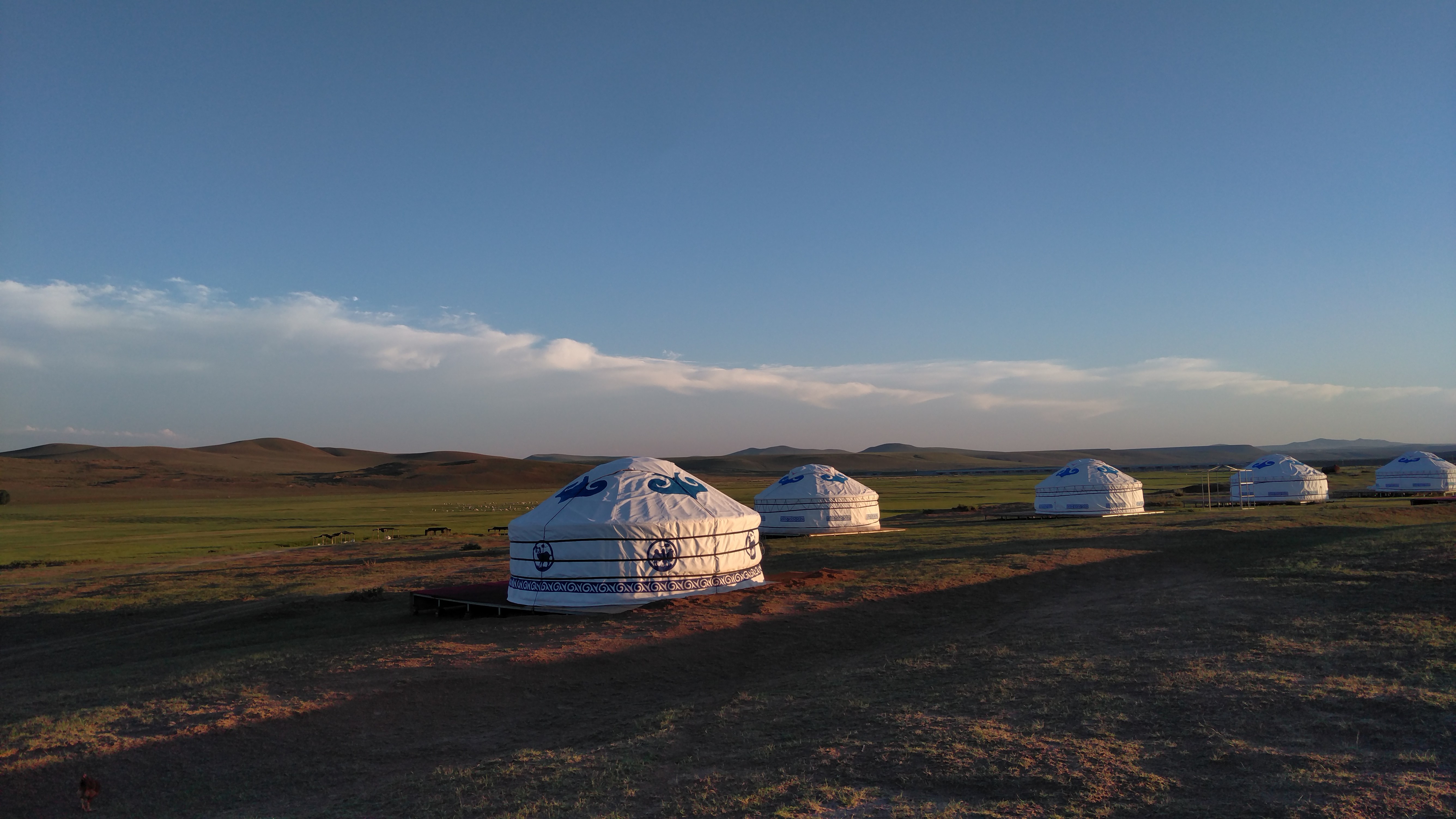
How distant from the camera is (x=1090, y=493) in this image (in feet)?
99.3

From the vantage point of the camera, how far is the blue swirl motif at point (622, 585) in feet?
41.3

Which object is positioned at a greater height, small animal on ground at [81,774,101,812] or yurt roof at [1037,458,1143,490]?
yurt roof at [1037,458,1143,490]

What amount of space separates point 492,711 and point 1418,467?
45.7 meters

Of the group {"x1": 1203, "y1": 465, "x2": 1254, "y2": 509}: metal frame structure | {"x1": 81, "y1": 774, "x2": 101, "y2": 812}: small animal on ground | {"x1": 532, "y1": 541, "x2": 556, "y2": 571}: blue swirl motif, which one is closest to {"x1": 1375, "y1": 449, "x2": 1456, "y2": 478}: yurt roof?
{"x1": 1203, "y1": 465, "x2": 1254, "y2": 509}: metal frame structure

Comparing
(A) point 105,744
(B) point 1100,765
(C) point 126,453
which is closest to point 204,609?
(A) point 105,744

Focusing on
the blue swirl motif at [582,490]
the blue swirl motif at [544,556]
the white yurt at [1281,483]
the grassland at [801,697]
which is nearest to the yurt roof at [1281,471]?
the white yurt at [1281,483]

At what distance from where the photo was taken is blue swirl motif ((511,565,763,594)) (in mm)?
12578

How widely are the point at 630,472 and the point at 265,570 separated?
36.8 ft

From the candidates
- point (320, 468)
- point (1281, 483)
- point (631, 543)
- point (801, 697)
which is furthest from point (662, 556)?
point (320, 468)

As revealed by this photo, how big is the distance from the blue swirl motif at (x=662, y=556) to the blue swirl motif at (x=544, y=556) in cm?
146

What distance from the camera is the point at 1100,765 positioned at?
4867 millimetres

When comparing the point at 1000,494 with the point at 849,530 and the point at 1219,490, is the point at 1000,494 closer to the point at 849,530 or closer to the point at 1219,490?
the point at 1219,490

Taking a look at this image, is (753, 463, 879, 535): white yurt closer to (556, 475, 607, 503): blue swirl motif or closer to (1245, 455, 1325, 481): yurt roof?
(556, 475, 607, 503): blue swirl motif

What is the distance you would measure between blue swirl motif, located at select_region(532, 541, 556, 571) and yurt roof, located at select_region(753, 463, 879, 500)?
596 inches
